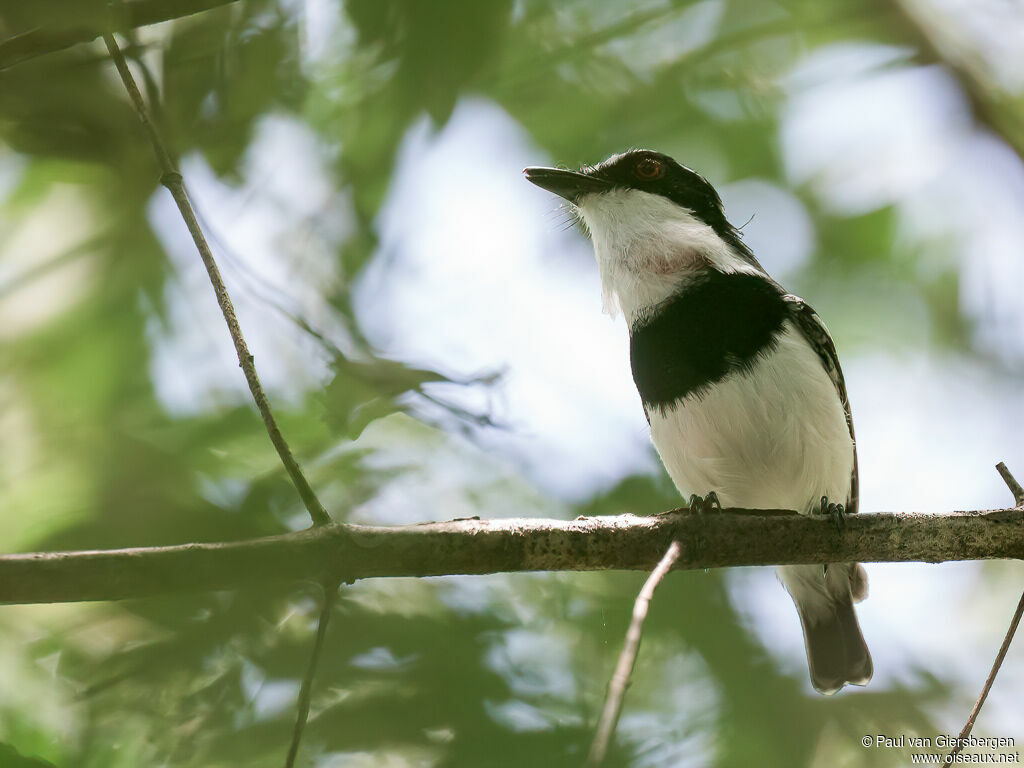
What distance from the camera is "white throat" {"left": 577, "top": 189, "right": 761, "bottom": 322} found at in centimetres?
363

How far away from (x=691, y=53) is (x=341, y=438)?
107 inches

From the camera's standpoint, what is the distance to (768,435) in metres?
3.42

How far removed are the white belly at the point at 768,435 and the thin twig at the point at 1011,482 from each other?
956mm

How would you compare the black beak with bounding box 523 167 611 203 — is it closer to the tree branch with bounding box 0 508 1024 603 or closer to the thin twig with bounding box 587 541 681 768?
the tree branch with bounding box 0 508 1024 603

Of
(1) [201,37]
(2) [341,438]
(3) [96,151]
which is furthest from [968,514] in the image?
(3) [96,151]

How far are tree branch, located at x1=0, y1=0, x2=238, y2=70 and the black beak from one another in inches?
76.2

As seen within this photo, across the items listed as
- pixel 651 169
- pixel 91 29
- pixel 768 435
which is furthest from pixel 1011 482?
pixel 91 29

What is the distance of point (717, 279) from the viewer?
138 inches

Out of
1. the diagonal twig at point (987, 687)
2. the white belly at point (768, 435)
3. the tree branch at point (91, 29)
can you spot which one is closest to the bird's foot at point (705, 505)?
the white belly at point (768, 435)

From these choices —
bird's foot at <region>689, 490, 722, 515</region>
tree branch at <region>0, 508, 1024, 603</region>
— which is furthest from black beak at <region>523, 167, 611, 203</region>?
tree branch at <region>0, 508, 1024, 603</region>

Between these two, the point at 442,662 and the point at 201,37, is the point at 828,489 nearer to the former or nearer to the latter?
the point at 442,662

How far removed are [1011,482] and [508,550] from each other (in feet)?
4.30

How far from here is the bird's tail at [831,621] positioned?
3.83 meters

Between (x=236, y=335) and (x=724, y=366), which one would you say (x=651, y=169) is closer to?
(x=724, y=366)
